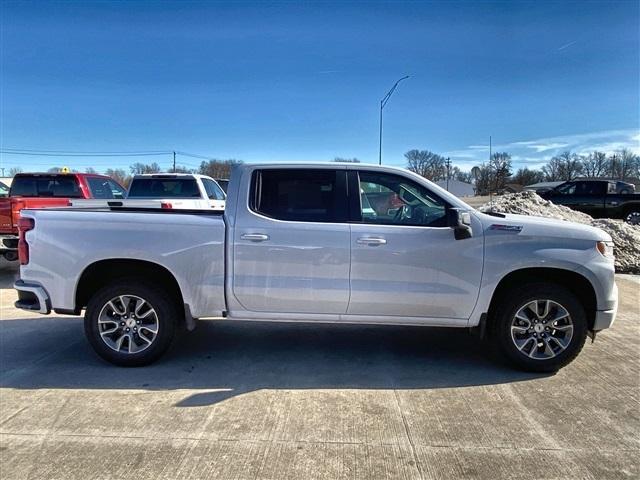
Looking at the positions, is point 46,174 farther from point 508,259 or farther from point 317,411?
point 508,259

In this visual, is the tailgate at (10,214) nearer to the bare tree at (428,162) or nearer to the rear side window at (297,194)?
the rear side window at (297,194)

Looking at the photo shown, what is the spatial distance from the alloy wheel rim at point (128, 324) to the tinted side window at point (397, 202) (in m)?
2.30

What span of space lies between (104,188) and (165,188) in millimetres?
1314

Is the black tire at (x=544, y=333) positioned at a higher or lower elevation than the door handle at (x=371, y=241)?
lower

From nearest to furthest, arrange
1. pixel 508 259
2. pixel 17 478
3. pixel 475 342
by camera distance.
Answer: pixel 17 478 → pixel 508 259 → pixel 475 342

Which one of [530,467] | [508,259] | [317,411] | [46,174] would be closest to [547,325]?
[508,259]

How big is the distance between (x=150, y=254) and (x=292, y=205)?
55.9 inches

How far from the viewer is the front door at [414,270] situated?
4223 mm

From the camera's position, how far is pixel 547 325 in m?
4.30

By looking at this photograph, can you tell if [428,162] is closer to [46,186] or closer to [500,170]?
[500,170]

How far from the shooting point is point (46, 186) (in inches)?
377

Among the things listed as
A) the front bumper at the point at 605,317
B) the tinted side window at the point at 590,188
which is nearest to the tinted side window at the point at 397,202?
the front bumper at the point at 605,317

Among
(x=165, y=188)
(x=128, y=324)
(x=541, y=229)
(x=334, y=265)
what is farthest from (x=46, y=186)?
(x=541, y=229)

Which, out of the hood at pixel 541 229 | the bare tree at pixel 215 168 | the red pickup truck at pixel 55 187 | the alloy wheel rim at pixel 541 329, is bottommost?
the alloy wheel rim at pixel 541 329
